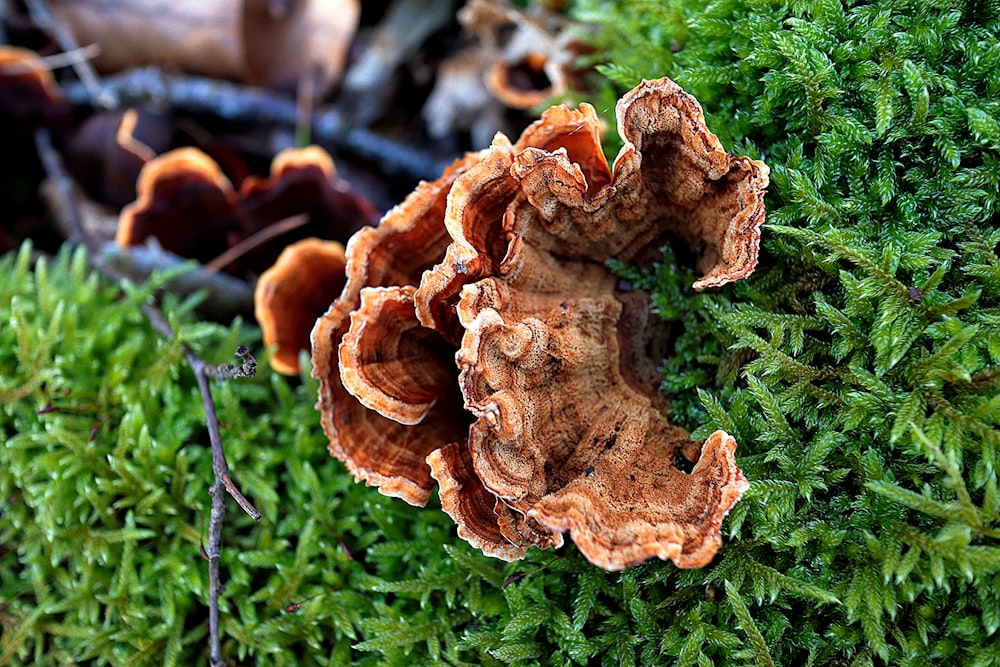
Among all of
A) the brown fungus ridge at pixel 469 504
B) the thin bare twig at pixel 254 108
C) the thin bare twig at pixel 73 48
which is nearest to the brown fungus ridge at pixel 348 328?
the brown fungus ridge at pixel 469 504

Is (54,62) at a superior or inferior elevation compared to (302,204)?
superior

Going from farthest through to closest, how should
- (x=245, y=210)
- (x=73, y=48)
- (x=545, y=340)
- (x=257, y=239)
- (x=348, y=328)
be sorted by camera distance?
(x=73, y=48) → (x=245, y=210) → (x=257, y=239) → (x=348, y=328) → (x=545, y=340)

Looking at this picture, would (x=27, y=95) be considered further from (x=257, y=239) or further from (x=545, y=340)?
(x=545, y=340)

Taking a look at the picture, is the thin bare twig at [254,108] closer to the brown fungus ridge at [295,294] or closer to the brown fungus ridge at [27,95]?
the brown fungus ridge at [27,95]

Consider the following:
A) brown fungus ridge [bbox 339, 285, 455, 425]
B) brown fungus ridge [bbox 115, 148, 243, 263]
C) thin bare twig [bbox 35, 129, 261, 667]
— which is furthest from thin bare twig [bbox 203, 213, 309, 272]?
brown fungus ridge [bbox 339, 285, 455, 425]

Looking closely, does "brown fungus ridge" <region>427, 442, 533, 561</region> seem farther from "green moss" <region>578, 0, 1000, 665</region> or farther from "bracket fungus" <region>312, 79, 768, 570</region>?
"green moss" <region>578, 0, 1000, 665</region>

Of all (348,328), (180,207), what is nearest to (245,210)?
(180,207)
